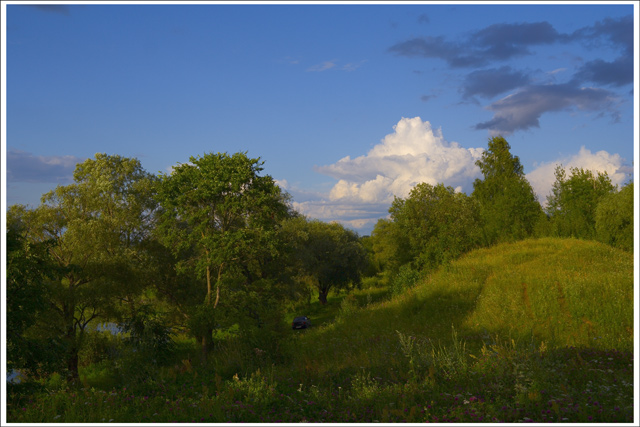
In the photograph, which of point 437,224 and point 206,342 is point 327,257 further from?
point 206,342

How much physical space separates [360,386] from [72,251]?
19.7 metres

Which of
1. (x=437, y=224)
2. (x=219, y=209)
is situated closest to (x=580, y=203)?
(x=437, y=224)

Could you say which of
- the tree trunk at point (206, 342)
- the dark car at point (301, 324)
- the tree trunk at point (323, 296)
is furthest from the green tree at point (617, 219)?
the tree trunk at point (206, 342)

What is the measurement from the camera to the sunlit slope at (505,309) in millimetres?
15633

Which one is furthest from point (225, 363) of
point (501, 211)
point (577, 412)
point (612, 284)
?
point (501, 211)

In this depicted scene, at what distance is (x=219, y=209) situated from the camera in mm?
22156

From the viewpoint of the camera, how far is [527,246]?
29.5 metres

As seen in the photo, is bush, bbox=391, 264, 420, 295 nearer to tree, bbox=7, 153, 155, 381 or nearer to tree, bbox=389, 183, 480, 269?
tree, bbox=389, 183, 480, 269

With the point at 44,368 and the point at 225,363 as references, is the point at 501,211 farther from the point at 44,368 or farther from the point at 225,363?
the point at 44,368

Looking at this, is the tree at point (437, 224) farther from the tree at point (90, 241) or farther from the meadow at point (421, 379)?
the tree at point (90, 241)

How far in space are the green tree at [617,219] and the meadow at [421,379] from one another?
15.4 metres

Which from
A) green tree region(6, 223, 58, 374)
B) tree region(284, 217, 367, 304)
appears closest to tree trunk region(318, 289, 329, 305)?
tree region(284, 217, 367, 304)

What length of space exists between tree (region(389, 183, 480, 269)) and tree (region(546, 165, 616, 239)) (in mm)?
10022

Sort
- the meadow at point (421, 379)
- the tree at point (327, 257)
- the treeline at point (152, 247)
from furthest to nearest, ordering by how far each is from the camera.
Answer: the tree at point (327, 257)
the treeline at point (152, 247)
the meadow at point (421, 379)
